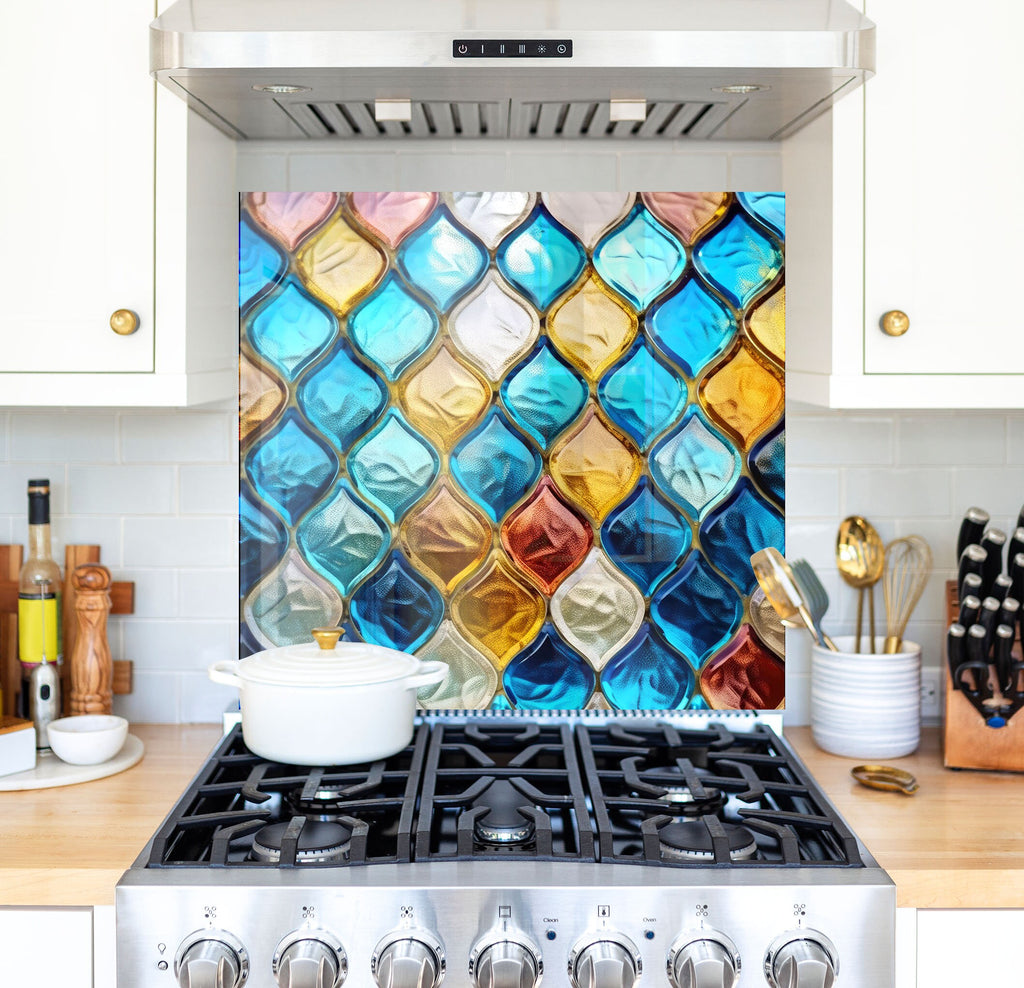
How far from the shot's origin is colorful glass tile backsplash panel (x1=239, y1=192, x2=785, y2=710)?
213 centimetres

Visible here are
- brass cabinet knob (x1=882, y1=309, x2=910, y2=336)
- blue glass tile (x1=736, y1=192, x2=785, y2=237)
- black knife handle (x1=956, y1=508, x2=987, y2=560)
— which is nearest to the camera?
brass cabinet knob (x1=882, y1=309, x2=910, y2=336)

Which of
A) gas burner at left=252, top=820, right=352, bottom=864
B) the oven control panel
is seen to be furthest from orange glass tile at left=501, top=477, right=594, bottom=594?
the oven control panel

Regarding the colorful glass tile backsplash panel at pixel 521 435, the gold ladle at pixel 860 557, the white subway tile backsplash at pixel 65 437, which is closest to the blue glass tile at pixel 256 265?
the colorful glass tile backsplash panel at pixel 521 435

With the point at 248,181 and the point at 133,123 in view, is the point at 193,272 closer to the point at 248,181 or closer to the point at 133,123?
the point at 133,123

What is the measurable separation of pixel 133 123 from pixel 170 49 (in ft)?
0.61

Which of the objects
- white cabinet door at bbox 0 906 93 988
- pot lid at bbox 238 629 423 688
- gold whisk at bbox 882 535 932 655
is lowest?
white cabinet door at bbox 0 906 93 988

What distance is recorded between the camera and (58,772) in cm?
187

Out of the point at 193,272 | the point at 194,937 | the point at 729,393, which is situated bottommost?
the point at 194,937

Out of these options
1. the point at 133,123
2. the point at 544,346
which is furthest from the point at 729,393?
the point at 133,123

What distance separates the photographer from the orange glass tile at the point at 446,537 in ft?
7.12

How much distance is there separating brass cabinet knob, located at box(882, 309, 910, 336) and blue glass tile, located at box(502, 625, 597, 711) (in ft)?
2.67

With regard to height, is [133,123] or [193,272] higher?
[133,123]

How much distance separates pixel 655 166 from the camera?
2.13 meters

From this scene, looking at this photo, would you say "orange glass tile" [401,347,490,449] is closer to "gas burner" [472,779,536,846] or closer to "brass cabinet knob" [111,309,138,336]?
"brass cabinet knob" [111,309,138,336]
